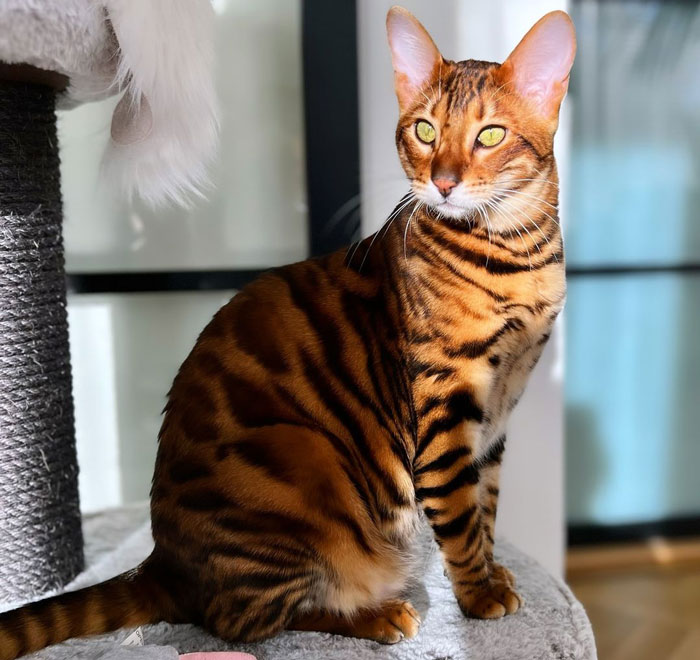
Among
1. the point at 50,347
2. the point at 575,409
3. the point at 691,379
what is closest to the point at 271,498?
the point at 50,347

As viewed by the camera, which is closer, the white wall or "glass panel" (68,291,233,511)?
the white wall

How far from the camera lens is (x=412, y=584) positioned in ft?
3.40

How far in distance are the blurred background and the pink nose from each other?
0.68 m

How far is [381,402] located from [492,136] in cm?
37

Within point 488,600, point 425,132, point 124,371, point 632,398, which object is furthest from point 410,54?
point 632,398

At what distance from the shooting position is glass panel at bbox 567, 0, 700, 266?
203 cm

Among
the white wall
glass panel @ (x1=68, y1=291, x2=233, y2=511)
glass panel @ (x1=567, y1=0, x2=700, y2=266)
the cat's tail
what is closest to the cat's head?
the white wall

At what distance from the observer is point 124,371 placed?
170 centimetres

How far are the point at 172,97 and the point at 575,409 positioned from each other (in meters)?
1.69

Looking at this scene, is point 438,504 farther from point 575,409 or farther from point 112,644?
point 575,409

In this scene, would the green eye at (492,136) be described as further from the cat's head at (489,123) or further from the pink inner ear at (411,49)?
the pink inner ear at (411,49)

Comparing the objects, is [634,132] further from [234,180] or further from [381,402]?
[381,402]

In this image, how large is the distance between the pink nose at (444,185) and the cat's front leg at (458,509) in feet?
0.93

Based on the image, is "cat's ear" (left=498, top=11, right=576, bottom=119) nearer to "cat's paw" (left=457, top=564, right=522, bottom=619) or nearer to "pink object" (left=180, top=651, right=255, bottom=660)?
"cat's paw" (left=457, top=564, right=522, bottom=619)
